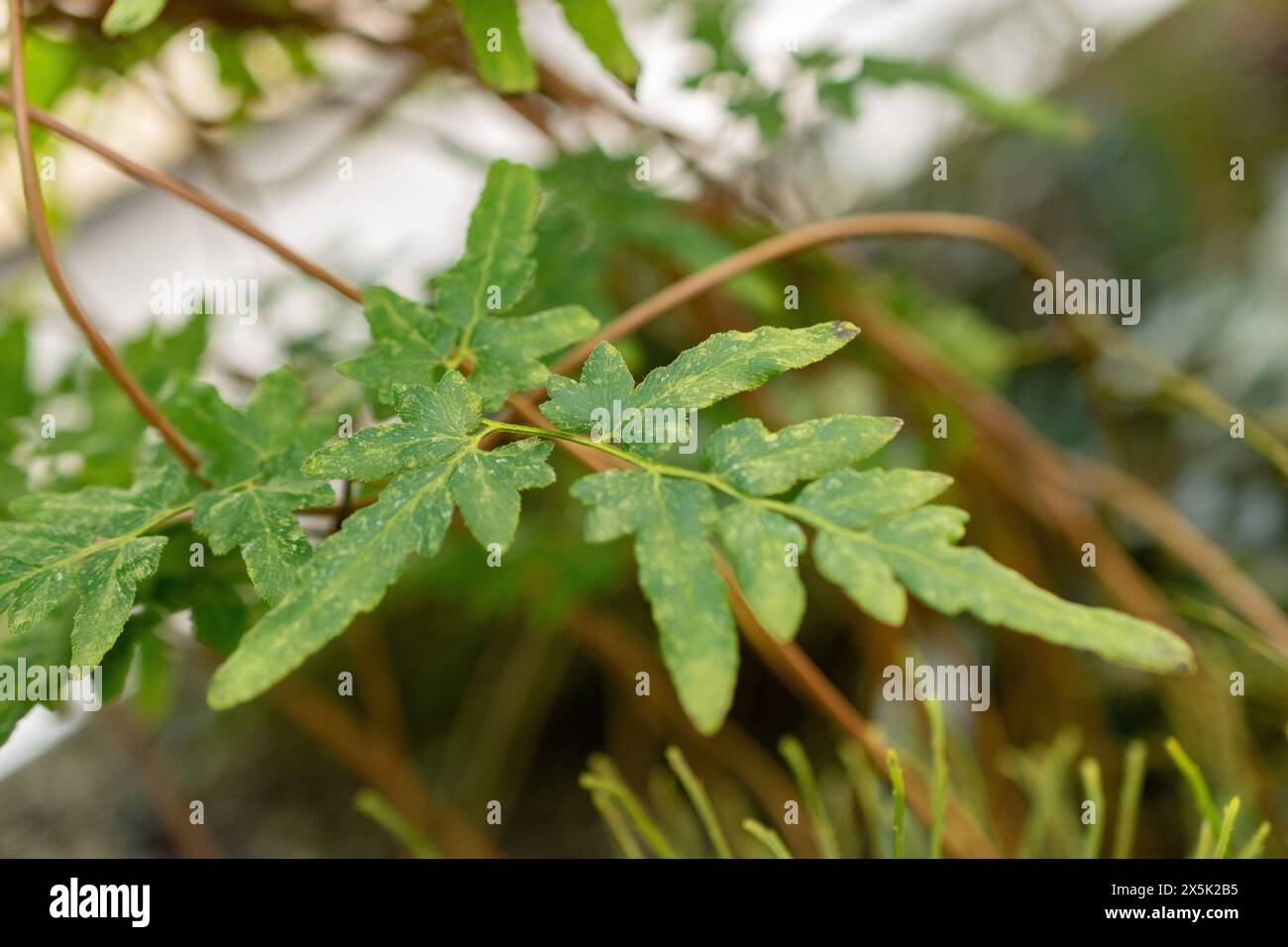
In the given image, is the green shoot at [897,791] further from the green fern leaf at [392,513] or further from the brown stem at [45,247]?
the brown stem at [45,247]

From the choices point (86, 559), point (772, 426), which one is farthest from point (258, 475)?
point (772, 426)

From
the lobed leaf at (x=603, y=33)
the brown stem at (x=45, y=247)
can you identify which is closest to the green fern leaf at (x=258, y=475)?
the brown stem at (x=45, y=247)

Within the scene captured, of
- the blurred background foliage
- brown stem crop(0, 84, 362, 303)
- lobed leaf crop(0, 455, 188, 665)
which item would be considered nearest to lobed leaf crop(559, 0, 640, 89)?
the blurred background foliage

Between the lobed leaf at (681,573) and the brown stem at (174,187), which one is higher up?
the brown stem at (174,187)

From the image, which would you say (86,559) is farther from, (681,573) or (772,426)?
(772,426)

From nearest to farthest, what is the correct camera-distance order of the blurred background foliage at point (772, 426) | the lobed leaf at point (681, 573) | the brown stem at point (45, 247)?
the lobed leaf at point (681, 573) → the brown stem at point (45, 247) → the blurred background foliage at point (772, 426)
